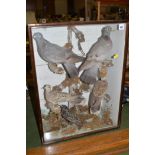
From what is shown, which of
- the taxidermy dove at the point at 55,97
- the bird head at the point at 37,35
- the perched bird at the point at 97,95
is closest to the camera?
the bird head at the point at 37,35

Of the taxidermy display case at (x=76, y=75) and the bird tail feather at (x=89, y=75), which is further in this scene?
the bird tail feather at (x=89, y=75)

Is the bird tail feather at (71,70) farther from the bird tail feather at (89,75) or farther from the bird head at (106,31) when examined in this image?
the bird head at (106,31)

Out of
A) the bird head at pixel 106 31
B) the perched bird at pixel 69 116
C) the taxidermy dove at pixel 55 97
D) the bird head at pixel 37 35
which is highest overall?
the bird head at pixel 106 31

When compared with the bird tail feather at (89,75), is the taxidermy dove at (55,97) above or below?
below

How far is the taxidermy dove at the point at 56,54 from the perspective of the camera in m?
1.33

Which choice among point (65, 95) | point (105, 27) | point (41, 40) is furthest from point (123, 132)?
point (41, 40)

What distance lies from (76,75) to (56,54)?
19 cm

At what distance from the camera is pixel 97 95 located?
1562 millimetres

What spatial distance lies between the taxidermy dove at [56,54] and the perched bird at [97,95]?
0.59 ft

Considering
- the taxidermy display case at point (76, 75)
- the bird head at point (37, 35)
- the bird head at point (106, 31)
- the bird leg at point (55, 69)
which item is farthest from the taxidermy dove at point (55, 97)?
the bird head at point (106, 31)

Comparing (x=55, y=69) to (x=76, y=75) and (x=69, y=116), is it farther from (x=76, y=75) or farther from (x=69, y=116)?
(x=69, y=116)
